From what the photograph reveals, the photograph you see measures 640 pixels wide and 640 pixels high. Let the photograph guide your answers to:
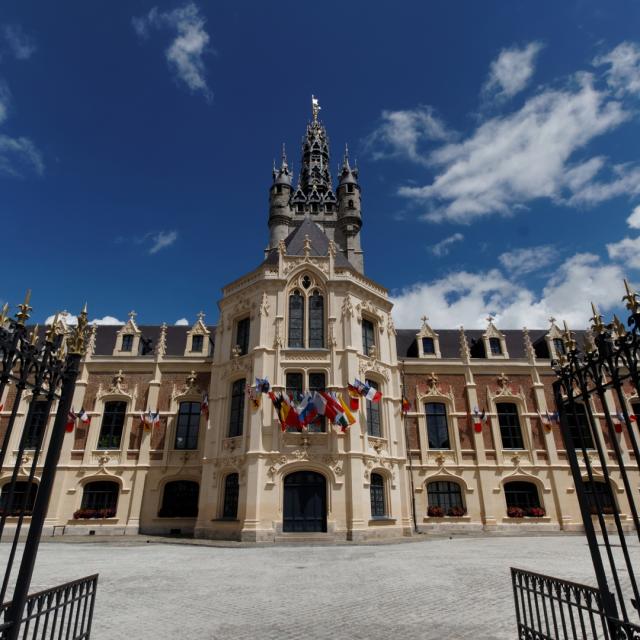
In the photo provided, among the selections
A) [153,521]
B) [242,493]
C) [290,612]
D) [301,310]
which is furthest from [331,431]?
[290,612]

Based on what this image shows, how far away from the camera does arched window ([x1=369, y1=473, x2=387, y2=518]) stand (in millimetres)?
21734

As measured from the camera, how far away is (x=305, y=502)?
20.7 m

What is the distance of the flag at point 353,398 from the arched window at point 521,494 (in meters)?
11.6

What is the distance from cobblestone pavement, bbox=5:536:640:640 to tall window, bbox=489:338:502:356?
47.4ft

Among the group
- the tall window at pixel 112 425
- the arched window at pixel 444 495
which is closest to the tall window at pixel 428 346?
the arched window at pixel 444 495

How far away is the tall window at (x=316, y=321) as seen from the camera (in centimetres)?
2387

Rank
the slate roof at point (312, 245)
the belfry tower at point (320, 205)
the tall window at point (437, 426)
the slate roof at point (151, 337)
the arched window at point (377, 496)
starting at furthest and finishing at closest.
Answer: the belfry tower at point (320, 205)
the slate roof at point (151, 337)
the tall window at point (437, 426)
the slate roof at point (312, 245)
the arched window at point (377, 496)

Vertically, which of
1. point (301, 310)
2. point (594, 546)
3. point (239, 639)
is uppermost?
point (301, 310)

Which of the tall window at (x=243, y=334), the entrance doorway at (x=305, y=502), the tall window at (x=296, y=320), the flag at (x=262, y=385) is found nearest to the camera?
the entrance doorway at (x=305, y=502)

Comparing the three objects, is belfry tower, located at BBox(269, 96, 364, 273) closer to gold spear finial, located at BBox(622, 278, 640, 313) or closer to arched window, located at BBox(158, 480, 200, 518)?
arched window, located at BBox(158, 480, 200, 518)

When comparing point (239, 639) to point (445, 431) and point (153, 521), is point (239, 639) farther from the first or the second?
point (445, 431)

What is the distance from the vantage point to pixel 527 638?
19.4ft

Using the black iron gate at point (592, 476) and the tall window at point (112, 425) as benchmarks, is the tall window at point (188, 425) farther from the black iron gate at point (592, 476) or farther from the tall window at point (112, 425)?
the black iron gate at point (592, 476)

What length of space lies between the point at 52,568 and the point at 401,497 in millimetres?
15901
